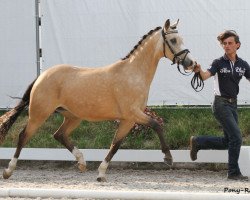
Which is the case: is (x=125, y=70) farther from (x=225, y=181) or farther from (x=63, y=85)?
(x=225, y=181)

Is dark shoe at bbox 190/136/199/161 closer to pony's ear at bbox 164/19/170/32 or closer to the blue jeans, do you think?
the blue jeans

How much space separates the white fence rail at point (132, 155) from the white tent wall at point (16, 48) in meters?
1.85

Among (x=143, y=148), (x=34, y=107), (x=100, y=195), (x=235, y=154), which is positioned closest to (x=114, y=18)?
(x=143, y=148)

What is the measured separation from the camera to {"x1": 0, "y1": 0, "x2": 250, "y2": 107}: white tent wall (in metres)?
9.59

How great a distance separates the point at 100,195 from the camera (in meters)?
4.71

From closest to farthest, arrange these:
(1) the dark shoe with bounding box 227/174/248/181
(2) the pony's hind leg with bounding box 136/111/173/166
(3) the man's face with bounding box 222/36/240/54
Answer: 1. (2) the pony's hind leg with bounding box 136/111/173/166
2. (3) the man's face with bounding box 222/36/240/54
3. (1) the dark shoe with bounding box 227/174/248/181

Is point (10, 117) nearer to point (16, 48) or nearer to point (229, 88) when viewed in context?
point (16, 48)

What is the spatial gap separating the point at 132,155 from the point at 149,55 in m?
1.64

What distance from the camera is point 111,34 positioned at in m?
9.96

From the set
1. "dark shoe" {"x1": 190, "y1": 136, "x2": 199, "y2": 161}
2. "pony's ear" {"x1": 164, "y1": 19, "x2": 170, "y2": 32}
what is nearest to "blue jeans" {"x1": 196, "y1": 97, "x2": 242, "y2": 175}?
"dark shoe" {"x1": 190, "y1": 136, "x2": 199, "y2": 161}

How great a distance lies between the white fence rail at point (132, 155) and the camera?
25.2 feet

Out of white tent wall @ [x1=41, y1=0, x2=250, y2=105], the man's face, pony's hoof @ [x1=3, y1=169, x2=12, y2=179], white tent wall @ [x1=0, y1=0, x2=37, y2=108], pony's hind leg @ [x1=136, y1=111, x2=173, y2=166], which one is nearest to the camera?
pony's hind leg @ [x1=136, y1=111, x2=173, y2=166]

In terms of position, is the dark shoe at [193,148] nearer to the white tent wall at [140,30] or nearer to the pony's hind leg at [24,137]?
the pony's hind leg at [24,137]

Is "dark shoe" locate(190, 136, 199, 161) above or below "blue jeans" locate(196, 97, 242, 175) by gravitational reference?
below
